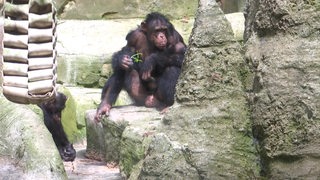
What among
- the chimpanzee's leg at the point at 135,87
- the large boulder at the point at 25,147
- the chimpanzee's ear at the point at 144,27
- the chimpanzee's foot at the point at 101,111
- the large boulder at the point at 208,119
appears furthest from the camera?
the chimpanzee's ear at the point at 144,27

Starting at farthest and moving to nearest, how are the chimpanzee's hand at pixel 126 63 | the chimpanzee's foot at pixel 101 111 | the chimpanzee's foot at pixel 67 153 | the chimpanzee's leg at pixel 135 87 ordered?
the chimpanzee's leg at pixel 135 87 < the chimpanzee's hand at pixel 126 63 < the chimpanzee's foot at pixel 67 153 < the chimpanzee's foot at pixel 101 111

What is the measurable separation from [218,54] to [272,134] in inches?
24.1

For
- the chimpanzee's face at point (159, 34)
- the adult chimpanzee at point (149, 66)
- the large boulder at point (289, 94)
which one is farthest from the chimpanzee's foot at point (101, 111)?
the large boulder at point (289, 94)

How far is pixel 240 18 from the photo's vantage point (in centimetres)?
1005

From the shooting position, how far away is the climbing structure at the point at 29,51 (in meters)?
2.23

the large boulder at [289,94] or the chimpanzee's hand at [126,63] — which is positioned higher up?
the large boulder at [289,94]

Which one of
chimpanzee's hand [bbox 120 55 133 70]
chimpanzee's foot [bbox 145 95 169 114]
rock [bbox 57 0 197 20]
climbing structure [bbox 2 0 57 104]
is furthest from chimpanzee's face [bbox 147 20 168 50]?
climbing structure [bbox 2 0 57 104]

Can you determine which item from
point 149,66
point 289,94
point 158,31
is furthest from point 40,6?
point 158,31

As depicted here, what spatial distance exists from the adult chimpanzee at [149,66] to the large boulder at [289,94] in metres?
3.40

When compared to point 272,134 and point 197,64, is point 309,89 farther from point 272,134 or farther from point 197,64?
point 197,64

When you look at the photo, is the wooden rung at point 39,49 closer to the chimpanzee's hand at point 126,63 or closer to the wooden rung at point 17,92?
the wooden rung at point 17,92

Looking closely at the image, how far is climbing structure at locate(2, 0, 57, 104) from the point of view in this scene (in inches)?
87.7

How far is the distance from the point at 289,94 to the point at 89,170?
3.60m

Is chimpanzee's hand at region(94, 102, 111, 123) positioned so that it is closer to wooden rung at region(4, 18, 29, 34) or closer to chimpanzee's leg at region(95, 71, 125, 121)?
chimpanzee's leg at region(95, 71, 125, 121)
